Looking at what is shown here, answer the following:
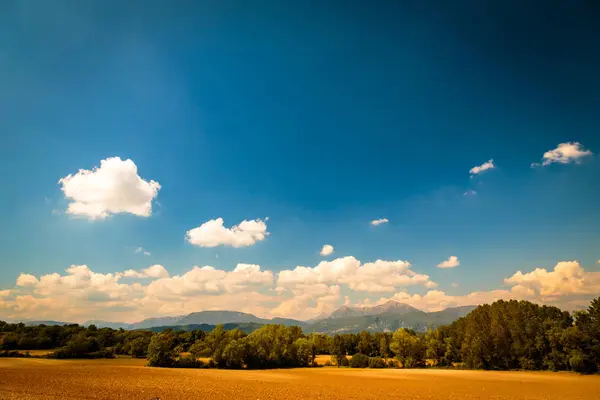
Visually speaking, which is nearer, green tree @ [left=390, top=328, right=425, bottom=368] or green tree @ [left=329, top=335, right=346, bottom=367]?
green tree @ [left=390, top=328, right=425, bottom=368]

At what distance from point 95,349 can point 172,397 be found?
296ft

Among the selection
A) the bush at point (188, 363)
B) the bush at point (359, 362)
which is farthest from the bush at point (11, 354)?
the bush at point (359, 362)

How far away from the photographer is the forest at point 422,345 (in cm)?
9431

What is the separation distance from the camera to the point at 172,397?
1716 inches

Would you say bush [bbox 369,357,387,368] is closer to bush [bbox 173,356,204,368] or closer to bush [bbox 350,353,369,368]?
bush [bbox 350,353,369,368]

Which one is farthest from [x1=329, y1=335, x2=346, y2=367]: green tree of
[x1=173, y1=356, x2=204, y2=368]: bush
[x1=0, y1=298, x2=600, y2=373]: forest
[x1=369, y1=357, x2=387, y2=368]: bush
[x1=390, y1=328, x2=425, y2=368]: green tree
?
[x1=173, y1=356, x2=204, y2=368]: bush

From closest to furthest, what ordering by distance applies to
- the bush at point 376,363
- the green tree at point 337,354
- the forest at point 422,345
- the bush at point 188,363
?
the forest at point 422,345 < the bush at point 188,363 < the bush at point 376,363 < the green tree at point 337,354

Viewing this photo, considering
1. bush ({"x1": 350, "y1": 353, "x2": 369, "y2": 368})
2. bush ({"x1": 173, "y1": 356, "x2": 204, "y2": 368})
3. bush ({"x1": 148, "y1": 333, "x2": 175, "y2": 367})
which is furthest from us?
bush ({"x1": 350, "y1": 353, "x2": 369, "y2": 368})

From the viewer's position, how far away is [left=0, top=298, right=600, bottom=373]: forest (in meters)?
94.3

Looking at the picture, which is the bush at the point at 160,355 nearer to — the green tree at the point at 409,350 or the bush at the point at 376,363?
the bush at the point at 376,363

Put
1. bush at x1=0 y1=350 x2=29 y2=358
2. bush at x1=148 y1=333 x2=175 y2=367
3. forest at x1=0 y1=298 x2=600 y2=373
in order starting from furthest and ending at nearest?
bush at x1=0 y1=350 x2=29 y2=358 → bush at x1=148 y1=333 x2=175 y2=367 → forest at x1=0 y1=298 x2=600 y2=373

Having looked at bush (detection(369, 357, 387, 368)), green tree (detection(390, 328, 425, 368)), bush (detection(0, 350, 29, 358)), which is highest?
bush (detection(0, 350, 29, 358))

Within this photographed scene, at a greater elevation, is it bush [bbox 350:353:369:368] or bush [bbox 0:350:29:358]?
bush [bbox 0:350:29:358]

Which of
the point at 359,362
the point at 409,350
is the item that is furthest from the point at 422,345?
the point at 359,362
